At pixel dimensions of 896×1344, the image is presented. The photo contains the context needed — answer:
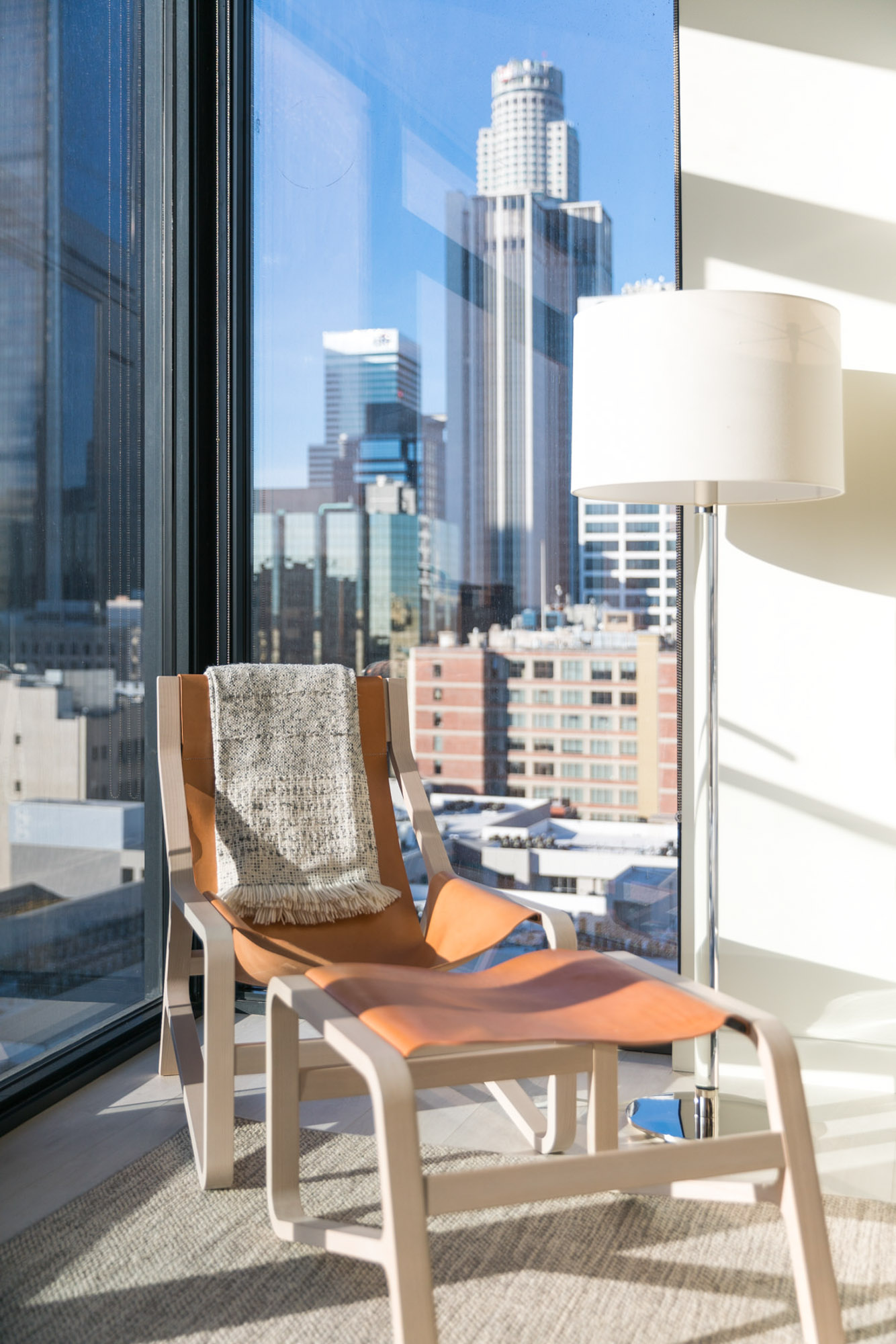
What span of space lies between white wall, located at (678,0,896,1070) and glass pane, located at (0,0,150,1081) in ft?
4.58

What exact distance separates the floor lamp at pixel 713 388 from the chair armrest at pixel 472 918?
33.0 inches

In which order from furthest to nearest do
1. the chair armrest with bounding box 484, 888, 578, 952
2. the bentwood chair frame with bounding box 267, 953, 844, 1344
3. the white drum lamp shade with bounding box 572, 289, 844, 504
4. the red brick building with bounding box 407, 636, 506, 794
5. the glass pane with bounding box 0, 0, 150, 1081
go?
the red brick building with bounding box 407, 636, 506, 794, the glass pane with bounding box 0, 0, 150, 1081, the chair armrest with bounding box 484, 888, 578, 952, the white drum lamp shade with bounding box 572, 289, 844, 504, the bentwood chair frame with bounding box 267, 953, 844, 1344

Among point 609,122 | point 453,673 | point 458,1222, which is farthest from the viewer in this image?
point 453,673

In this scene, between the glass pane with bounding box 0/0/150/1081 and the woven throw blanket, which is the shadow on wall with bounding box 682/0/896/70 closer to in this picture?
the glass pane with bounding box 0/0/150/1081

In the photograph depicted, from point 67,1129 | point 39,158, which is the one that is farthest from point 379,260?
point 67,1129

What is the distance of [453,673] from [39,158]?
5.18 feet

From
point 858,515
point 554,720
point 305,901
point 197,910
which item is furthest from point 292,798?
point 858,515

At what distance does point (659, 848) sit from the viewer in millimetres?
2955

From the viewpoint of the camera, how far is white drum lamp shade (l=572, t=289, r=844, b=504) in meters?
2.06

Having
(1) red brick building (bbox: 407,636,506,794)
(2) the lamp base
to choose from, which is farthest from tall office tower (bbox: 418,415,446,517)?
(2) the lamp base

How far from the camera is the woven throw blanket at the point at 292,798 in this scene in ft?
8.49

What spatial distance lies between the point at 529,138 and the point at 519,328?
1.58ft

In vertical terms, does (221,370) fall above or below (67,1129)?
above

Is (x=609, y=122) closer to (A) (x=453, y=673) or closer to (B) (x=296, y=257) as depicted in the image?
(B) (x=296, y=257)
